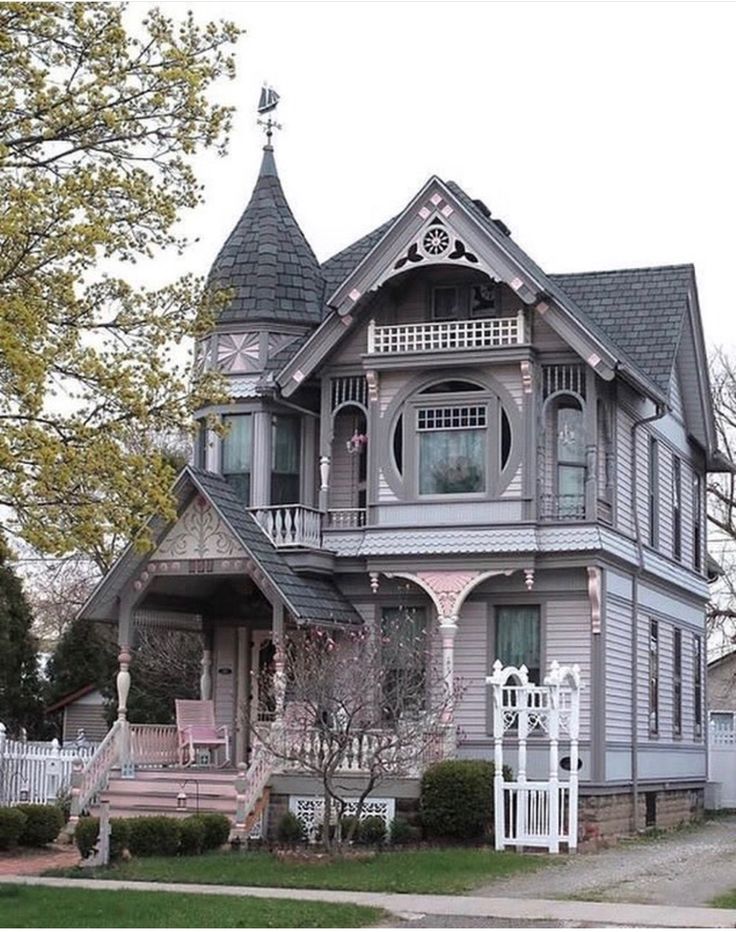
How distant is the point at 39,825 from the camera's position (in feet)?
78.1

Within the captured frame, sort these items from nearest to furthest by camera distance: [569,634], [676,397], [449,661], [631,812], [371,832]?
1. [371,832]
2. [449,661]
3. [569,634]
4. [631,812]
5. [676,397]

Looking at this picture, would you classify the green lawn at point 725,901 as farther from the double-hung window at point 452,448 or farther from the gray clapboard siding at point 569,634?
the double-hung window at point 452,448

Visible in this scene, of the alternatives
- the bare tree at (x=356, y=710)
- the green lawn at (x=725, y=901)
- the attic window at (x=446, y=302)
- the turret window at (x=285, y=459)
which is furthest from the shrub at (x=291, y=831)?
the attic window at (x=446, y=302)

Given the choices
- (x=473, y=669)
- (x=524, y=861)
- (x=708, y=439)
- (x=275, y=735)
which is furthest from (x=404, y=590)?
(x=708, y=439)

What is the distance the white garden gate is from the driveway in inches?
25.3

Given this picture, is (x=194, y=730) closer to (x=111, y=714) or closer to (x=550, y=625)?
(x=550, y=625)

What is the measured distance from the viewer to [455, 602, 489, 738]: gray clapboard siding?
26.3 meters

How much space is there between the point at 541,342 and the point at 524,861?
9058 millimetres

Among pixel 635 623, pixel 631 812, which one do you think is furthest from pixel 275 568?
pixel 631 812

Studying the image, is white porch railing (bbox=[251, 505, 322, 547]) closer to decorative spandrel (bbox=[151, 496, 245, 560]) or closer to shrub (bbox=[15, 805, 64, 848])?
decorative spandrel (bbox=[151, 496, 245, 560])

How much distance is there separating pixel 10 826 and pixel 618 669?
1031cm

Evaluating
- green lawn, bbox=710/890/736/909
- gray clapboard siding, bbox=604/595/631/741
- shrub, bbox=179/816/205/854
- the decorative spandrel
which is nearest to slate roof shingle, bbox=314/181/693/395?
gray clapboard siding, bbox=604/595/631/741

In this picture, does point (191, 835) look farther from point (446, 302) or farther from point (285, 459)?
point (446, 302)

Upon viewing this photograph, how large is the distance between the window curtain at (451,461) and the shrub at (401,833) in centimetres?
581
